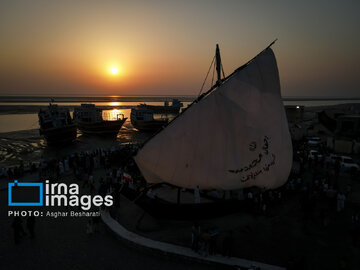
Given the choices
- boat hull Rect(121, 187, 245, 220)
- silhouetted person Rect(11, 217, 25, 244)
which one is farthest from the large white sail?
silhouetted person Rect(11, 217, 25, 244)

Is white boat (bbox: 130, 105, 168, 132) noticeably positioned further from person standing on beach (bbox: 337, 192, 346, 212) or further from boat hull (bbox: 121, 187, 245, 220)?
person standing on beach (bbox: 337, 192, 346, 212)

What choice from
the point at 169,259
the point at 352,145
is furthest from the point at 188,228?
the point at 352,145

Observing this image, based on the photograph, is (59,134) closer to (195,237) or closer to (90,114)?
(90,114)

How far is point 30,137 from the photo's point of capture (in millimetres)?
36531

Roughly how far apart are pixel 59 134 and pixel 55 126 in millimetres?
1714

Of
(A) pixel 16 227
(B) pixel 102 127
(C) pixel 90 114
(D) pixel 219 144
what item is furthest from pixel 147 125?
(A) pixel 16 227

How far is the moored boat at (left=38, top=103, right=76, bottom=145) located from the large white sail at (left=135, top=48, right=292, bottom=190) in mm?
25773

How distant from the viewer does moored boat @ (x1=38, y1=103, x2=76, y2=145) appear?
31.5 meters

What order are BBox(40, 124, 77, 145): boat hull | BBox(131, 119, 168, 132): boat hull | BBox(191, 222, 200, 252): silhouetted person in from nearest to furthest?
1. BBox(191, 222, 200, 252): silhouetted person
2. BBox(40, 124, 77, 145): boat hull
3. BBox(131, 119, 168, 132): boat hull

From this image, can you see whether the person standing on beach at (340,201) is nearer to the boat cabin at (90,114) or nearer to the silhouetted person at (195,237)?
the silhouetted person at (195,237)

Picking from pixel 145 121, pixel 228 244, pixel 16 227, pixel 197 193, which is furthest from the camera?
pixel 145 121

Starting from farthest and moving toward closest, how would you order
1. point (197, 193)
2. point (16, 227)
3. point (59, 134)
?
1. point (59, 134)
2. point (197, 193)
3. point (16, 227)

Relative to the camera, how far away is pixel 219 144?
10188mm

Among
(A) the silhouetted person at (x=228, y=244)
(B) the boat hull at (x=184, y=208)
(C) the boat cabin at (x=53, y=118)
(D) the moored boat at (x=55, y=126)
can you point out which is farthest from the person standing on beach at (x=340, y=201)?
(C) the boat cabin at (x=53, y=118)
